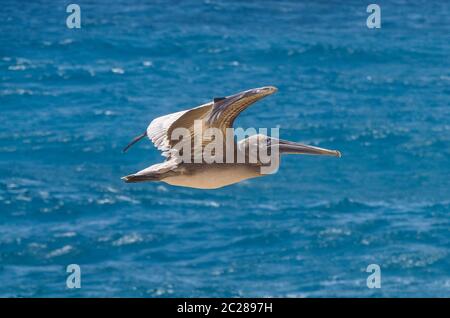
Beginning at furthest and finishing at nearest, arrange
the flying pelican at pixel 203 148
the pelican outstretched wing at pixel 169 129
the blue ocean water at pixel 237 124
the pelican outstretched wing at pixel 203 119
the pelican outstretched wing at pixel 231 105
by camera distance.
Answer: the blue ocean water at pixel 237 124
the pelican outstretched wing at pixel 169 129
the flying pelican at pixel 203 148
the pelican outstretched wing at pixel 203 119
the pelican outstretched wing at pixel 231 105

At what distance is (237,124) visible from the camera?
75812 millimetres

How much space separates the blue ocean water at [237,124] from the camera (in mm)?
69312

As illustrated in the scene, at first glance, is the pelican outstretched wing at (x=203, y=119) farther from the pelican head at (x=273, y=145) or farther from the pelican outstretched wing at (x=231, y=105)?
the pelican head at (x=273, y=145)

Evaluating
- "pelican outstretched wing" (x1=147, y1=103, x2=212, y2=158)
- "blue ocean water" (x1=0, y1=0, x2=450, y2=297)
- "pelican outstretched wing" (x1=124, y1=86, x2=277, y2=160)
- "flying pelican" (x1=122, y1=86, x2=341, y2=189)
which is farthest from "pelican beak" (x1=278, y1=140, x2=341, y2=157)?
"blue ocean water" (x1=0, y1=0, x2=450, y2=297)

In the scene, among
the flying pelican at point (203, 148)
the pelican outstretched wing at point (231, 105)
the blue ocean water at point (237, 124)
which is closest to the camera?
the pelican outstretched wing at point (231, 105)

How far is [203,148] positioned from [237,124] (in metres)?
59.5

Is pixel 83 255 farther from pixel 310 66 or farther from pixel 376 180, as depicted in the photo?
pixel 310 66

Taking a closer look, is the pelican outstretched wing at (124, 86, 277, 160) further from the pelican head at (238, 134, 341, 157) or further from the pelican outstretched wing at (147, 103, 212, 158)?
the pelican head at (238, 134, 341, 157)

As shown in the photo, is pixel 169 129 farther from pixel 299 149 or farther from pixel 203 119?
pixel 299 149

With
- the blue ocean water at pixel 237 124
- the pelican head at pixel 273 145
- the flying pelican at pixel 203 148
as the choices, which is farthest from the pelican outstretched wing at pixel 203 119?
the blue ocean water at pixel 237 124

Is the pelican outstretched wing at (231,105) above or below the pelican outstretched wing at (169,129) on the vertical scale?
above

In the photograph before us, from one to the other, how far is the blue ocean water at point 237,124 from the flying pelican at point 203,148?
165 ft

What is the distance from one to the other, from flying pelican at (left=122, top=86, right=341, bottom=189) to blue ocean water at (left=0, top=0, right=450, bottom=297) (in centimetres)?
5017

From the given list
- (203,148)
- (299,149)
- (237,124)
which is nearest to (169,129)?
(203,148)
